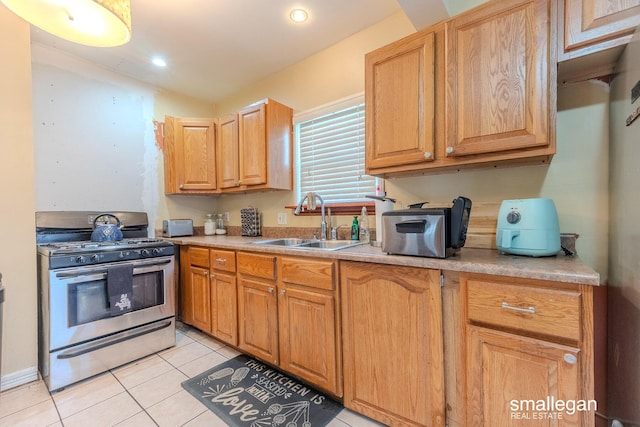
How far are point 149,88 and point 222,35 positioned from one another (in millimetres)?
1266

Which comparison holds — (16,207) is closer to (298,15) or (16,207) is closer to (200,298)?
(200,298)

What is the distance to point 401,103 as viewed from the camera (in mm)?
1545

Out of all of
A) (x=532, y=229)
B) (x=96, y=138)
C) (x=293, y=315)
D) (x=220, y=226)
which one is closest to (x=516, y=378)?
(x=532, y=229)

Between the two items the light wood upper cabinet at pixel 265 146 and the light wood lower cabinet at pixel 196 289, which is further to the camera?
the light wood upper cabinet at pixel 265 146

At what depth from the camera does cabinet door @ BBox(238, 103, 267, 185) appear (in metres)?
2.41

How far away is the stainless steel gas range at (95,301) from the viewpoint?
5.62 ft

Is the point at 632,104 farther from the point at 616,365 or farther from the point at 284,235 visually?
the point at 284,235

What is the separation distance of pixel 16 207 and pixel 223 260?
1361mm

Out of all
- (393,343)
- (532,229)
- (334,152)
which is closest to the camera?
(532,229)

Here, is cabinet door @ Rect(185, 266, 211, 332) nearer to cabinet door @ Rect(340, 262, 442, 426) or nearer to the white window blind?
the white window blind

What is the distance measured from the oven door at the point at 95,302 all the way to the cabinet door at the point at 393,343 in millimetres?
1602

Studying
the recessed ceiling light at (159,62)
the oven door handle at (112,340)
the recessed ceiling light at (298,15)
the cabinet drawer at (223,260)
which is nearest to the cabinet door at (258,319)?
the cabinet drawer at (223,260)

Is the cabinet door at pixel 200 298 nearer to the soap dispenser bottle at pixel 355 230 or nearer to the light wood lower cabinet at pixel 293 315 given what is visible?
the light wood lower cabinet at pixel 293 315

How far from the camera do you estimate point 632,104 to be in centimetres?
102
